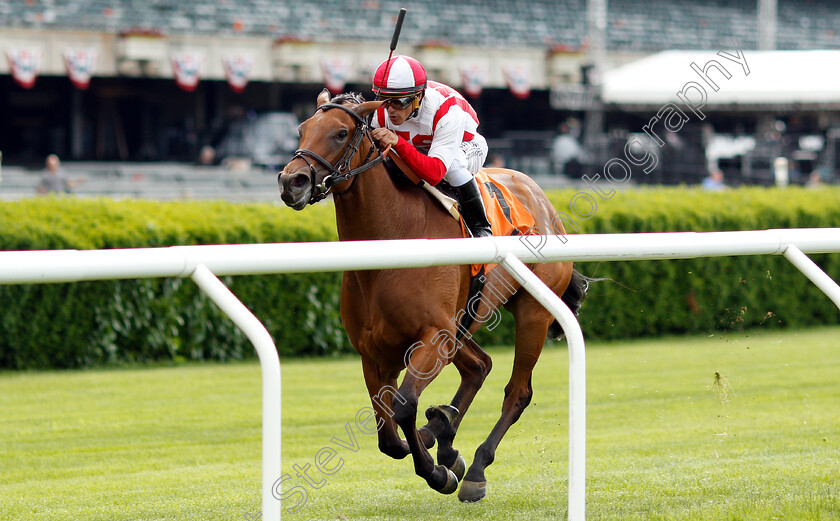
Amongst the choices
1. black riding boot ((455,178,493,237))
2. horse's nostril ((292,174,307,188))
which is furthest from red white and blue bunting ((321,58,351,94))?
horse's nostril ((292,174,307,188))

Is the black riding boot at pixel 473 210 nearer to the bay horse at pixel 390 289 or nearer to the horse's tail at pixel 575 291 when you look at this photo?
the bay horse at pixel 390 289

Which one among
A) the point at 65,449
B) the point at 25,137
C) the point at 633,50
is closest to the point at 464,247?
the point at 65,449

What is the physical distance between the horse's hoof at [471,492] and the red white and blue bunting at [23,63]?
16964 mm

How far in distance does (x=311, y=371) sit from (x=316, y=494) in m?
3.71

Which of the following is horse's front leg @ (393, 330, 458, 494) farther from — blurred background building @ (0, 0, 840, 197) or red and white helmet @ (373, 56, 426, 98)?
blurred background building @ (0, 0, 840, 197)

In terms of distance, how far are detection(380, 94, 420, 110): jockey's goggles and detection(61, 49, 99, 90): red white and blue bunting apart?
16716 millimetres

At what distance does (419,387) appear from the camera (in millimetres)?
3797

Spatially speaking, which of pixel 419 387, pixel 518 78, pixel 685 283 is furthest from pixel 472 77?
pixel 419 387

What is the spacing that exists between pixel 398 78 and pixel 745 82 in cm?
1606

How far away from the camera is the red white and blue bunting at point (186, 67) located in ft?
67.2

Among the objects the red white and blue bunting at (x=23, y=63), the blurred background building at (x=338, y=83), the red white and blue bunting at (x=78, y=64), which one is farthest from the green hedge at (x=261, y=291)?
the red white and blue bunting at (x=78, y=64)

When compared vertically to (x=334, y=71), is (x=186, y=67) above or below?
below

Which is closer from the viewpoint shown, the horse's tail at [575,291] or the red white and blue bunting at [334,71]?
the horse's tail at [575,291]

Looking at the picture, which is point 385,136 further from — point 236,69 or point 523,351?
point 236,69
